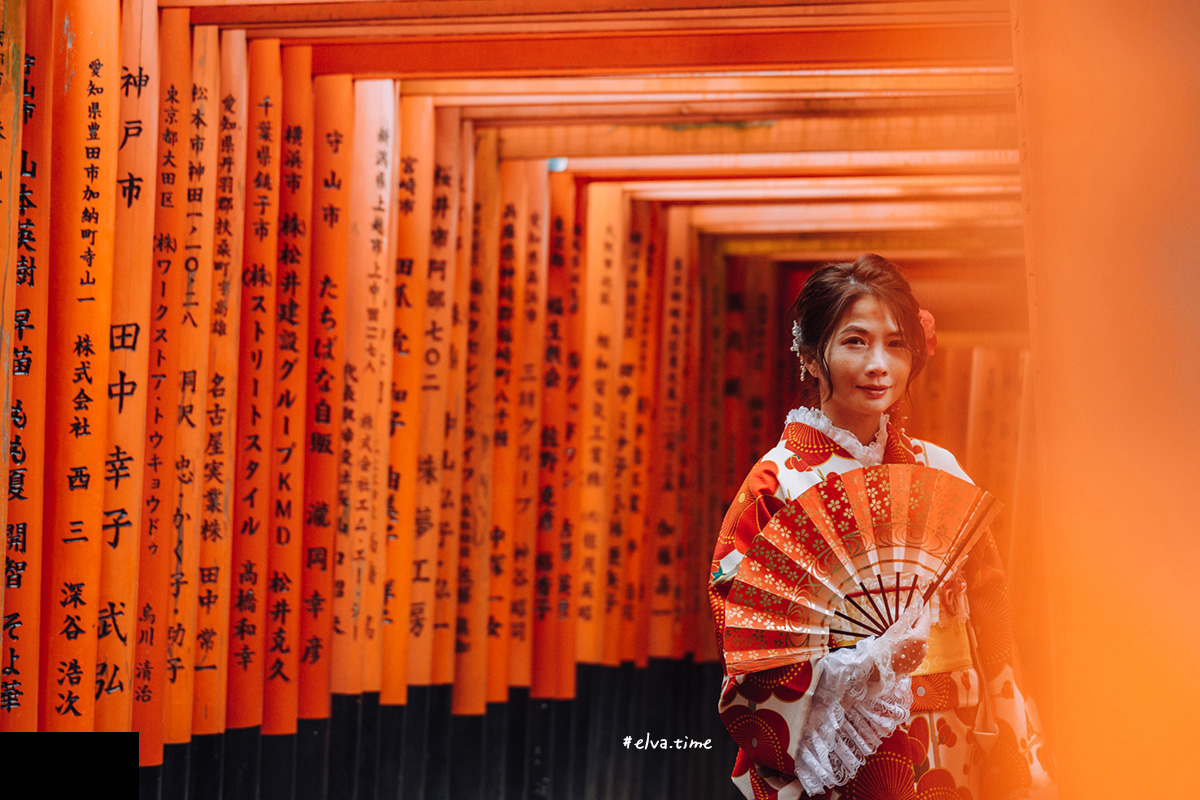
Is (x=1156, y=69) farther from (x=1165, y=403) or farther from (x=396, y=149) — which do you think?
(x=396, y=149)

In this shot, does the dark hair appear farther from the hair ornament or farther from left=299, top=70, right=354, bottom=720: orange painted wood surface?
left=299, top=70, right=354, bottom=720: orange painted wood surface

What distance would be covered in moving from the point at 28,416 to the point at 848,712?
97.8 inches

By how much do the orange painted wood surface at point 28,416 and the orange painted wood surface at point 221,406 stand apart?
0.93 meters

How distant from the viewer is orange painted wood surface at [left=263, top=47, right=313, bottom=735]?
468 cm

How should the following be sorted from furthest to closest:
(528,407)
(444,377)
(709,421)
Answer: (709,421)
(528,407)
(444,377)

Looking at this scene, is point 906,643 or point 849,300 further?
point 849,300

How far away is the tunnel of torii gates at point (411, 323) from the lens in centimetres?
345

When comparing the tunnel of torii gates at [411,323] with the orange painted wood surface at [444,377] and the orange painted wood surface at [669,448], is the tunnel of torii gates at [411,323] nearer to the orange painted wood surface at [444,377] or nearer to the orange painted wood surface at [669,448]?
the orange painted wood surface at [444,377]

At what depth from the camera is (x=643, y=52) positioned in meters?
4.77

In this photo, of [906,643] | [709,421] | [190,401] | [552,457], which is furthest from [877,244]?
[906,643]

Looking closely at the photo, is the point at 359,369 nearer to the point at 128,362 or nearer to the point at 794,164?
the point at 128,362

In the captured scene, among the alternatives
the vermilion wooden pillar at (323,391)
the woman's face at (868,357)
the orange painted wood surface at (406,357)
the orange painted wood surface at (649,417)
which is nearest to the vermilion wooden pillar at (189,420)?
the vermilion wooden pillar at (323,391)

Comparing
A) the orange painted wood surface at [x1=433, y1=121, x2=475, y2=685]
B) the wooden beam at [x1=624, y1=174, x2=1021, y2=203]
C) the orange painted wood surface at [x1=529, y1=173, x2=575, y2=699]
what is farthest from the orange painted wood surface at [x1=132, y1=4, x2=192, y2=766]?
the wooden beam at [x1=624, y1=174, x2=1021, y2=203]

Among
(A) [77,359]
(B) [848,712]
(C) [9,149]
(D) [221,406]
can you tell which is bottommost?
(B) [848,712]
